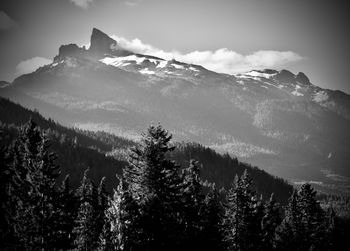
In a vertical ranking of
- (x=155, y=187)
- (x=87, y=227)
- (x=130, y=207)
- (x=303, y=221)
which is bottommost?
(x=87, y=227)

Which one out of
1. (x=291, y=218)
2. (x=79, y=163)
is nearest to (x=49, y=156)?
(x=291, y=218)

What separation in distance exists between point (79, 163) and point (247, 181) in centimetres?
14359

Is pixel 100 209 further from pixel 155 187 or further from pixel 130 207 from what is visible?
pixel 130 207

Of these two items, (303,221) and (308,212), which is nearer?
(308,212)

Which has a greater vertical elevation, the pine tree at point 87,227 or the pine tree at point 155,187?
the pine tree at point 155,187

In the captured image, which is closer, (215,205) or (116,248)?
(116,248)

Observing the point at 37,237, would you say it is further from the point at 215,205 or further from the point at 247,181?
the point at 247,181

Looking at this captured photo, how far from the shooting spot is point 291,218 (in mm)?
55812

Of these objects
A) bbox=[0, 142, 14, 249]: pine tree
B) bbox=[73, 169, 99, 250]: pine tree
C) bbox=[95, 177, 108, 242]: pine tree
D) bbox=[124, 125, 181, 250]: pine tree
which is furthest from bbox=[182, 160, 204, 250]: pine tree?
bbox=[0, 142, 14, 249]: pine tree

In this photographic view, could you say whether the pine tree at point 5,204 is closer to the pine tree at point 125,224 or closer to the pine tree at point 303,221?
the pine tree at point 125,224

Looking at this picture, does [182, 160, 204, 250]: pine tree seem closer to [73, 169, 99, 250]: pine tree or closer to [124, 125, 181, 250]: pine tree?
[124, 125, 181, 250]: pine tree

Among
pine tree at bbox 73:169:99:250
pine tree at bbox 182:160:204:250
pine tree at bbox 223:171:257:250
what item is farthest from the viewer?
pine tree at bbox 223:171:257:250

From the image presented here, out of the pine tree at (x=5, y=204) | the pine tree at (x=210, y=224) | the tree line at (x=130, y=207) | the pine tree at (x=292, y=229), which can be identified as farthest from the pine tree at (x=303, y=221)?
the pine tree at (x=5, y=204)

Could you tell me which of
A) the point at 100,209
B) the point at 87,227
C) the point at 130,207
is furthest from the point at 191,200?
the point at 87,227
